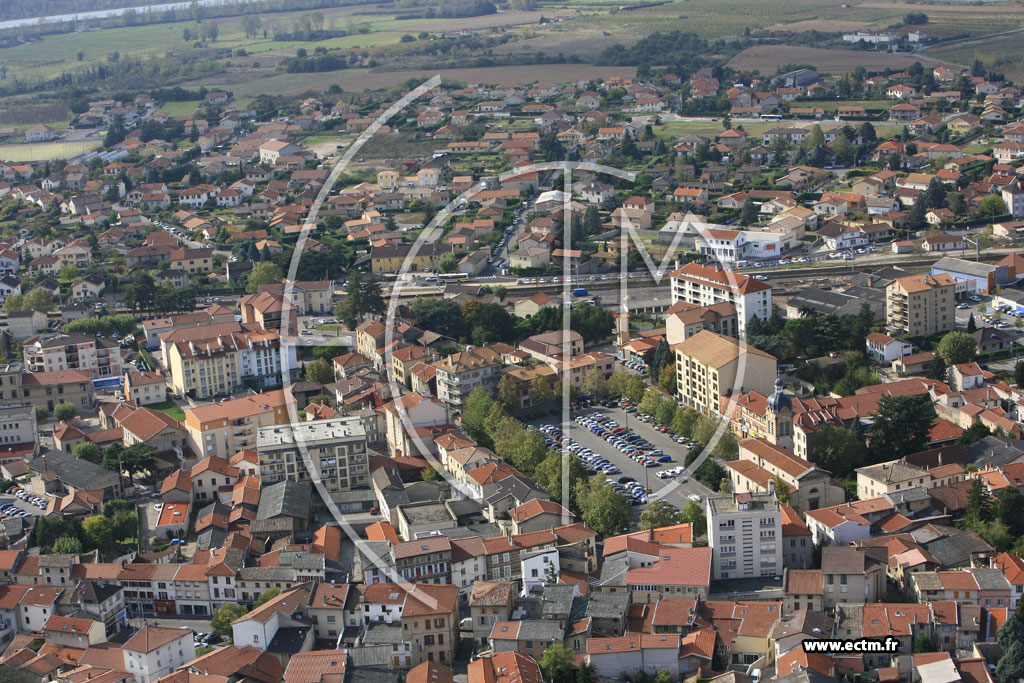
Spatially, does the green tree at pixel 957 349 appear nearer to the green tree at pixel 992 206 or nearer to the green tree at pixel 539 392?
the green tree at pixel 539 392

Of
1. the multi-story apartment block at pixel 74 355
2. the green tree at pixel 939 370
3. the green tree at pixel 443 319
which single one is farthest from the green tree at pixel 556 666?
the multi-story apartment block at pixel 74 355

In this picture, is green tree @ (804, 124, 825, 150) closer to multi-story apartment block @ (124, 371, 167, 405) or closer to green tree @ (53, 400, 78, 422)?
multi-story apartment block @ (124, 371, 167, 405)

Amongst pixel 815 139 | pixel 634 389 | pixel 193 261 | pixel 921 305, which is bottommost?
pixel 193 261

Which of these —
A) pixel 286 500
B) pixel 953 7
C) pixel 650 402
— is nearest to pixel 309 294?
pixel 650 402

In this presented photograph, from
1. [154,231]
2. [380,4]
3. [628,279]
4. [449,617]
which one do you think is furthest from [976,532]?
[380,4]

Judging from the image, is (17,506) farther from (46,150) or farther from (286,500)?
(46,150)

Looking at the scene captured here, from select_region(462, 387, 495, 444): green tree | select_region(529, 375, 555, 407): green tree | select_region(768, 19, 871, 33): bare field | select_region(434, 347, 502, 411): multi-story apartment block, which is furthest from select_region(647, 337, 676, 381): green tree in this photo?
select_region(768, 19, 871, 33): bare field

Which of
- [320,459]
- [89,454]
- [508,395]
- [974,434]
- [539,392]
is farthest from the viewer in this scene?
[539,392]
